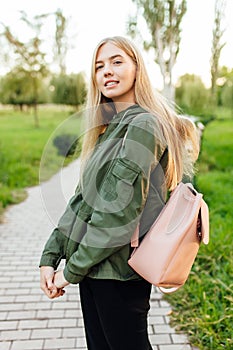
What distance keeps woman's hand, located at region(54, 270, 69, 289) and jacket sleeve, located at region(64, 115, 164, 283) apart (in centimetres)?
15

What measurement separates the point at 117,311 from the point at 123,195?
47 cm

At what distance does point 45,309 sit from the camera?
2.97 m

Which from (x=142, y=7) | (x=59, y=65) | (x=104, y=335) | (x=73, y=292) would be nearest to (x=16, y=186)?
(x=73, y=292)

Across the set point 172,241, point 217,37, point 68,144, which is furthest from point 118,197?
point 217,37

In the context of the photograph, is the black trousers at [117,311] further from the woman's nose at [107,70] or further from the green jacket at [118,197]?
the woman's nose at [107,70]

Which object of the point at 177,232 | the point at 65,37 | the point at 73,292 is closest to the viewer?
the point at 177,232

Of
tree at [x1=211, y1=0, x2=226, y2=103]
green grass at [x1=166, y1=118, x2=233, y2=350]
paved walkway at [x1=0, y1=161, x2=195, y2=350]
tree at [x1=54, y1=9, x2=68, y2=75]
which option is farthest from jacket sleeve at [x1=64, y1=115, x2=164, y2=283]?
tree at [x1=54, y1=9, x2=68, y2=75]

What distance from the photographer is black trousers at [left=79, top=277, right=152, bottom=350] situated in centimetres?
140

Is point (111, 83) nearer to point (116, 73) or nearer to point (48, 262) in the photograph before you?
point (116, 73)

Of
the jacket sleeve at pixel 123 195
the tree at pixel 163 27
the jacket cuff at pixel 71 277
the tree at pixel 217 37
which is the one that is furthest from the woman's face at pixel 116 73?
the tree at pixel 217 37

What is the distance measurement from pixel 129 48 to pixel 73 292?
2.39 metres

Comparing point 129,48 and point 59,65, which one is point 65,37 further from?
point 129,48

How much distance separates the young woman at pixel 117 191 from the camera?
1.24m

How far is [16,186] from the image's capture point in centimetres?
738
